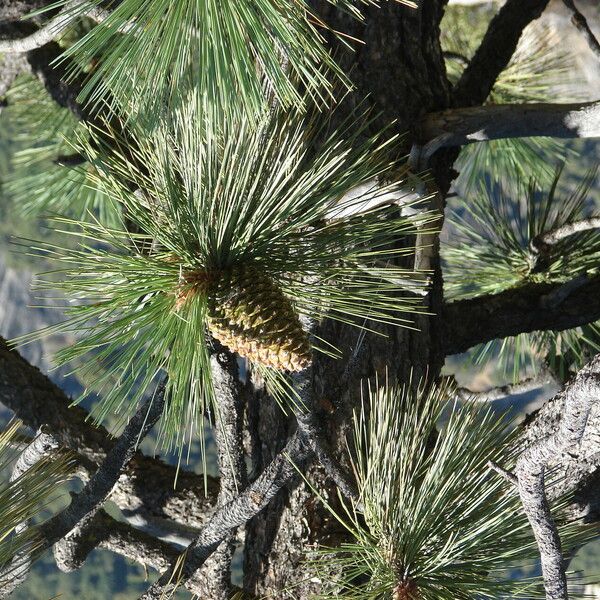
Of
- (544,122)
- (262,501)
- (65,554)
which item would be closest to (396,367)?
(262,501)

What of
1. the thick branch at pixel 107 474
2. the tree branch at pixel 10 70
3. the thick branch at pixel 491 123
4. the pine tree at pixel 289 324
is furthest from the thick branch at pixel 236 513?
the tree branch at pixel 10 70

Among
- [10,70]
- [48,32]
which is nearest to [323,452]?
[48,32]

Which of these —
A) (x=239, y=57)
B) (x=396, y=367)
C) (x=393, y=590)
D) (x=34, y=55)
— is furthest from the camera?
(x=34, y=55)

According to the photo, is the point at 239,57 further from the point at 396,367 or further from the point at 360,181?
the point at 396,367

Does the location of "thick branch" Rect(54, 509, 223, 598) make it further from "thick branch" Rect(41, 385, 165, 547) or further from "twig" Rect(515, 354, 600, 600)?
"twig" Rect(515, 354, 600, 600)

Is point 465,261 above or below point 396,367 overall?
below

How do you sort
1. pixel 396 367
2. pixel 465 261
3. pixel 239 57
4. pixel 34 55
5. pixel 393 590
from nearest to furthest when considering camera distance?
pixel 239 57, pixel 393 590, pixel 396 367, pixel 34 55, pixel 465 261

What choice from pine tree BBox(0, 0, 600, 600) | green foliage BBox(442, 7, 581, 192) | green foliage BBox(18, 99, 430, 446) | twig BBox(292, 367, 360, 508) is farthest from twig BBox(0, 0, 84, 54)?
green foliage BBox(442, 7, 581, 192)

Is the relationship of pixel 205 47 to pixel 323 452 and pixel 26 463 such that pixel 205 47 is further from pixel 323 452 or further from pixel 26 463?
pixel 26 463
